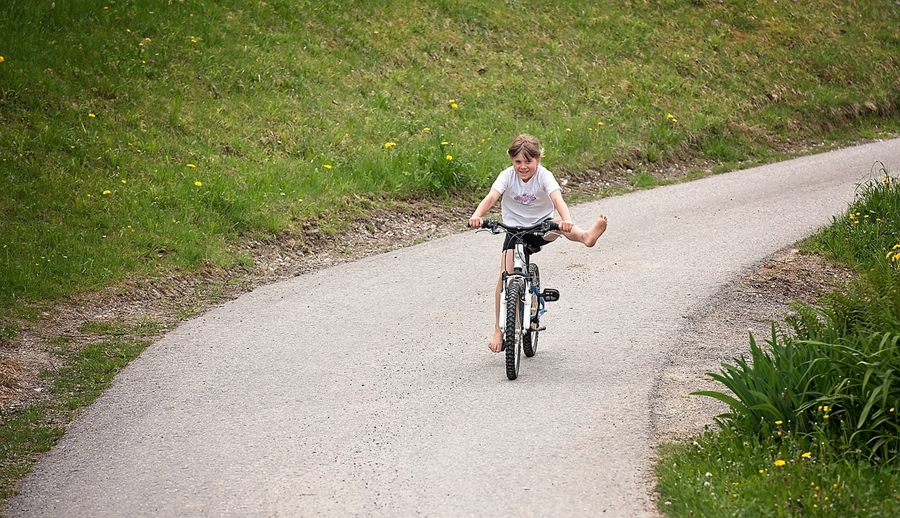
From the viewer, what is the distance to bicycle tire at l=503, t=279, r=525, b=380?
22.8ft

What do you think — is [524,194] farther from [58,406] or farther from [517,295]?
[58,406]

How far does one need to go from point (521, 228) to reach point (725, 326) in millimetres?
2448

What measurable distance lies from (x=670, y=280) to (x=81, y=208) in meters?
6.17

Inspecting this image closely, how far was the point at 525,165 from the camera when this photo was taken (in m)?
7.20

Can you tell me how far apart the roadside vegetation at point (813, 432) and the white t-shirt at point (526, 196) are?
A: 1.97 m

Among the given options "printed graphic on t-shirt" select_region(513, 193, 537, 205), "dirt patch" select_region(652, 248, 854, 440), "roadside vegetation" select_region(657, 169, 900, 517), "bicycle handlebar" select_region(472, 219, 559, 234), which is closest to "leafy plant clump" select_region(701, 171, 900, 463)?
"roadside vegetation" select_region(657, 169, 900, 517)

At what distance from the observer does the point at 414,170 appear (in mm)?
13461

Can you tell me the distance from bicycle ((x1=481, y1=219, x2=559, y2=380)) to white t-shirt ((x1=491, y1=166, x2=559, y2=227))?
0.51 ft

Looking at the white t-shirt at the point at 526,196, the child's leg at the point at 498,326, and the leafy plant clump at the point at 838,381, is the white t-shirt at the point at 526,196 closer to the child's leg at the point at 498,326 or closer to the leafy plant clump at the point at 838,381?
the child's leg at the point at 498,326

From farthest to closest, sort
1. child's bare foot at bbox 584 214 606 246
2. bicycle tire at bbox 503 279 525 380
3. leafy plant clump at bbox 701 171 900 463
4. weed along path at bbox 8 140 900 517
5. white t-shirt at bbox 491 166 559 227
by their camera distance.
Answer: white t-shirt at bbox 491 166 559 227 < bicycle tire at bbox 503 279 525 380 < child's bare foot at bbox 584 214 606 246 < weed along path at bbox 8 140 900 517 < leafy plant clump at bbox 701 171 900 463

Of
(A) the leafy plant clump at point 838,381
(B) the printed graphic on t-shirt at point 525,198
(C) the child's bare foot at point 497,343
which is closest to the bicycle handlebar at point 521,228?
(B) the printed graphic on t-shirt at point 525,198

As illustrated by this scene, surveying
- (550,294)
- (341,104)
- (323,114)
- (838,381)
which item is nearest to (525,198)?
(550,294)

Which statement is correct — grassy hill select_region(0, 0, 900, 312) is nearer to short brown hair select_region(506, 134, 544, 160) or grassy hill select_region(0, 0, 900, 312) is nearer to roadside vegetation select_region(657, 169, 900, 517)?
short brown hair select_region(506, 134, 544, 160)

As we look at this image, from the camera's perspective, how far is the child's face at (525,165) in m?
7.20
